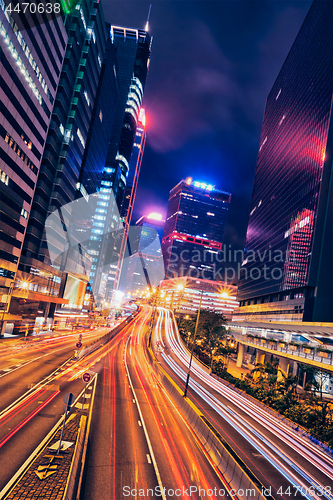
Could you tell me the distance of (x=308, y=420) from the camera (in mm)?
30078

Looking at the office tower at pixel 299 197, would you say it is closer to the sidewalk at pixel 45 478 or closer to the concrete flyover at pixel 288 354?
the concrete flyover at pixel 288 354

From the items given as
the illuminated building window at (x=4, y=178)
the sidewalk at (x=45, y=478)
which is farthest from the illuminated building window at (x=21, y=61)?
the sidewalk at (x=45, y=478)

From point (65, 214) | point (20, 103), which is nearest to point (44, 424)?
point (20, 103)

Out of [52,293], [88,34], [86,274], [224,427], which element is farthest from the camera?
[86,274]

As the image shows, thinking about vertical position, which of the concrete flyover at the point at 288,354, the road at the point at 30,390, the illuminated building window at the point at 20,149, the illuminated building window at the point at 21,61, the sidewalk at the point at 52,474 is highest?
the illuminated building window at the point at 21,61

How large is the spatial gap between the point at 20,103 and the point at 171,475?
71.8m

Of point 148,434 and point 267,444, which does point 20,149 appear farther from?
point 267,444

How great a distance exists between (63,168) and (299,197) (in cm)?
7123

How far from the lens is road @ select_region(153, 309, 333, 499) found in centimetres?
1773

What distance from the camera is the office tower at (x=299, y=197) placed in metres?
74.2

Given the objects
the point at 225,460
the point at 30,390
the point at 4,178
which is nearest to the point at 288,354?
the point at 225,460

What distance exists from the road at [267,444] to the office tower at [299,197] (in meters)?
44.8

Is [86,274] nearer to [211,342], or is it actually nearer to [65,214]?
[65,214]

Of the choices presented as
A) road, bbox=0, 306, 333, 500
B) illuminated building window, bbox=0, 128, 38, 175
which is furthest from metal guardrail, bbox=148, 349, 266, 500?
illuminated building window, bbox=0, 128, 38, 175
